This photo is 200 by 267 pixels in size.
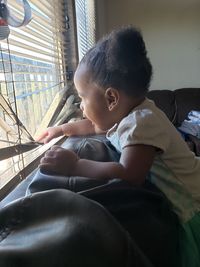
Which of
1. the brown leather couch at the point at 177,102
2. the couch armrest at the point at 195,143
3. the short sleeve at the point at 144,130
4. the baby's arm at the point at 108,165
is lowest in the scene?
the couch armrest at the point at 195,143

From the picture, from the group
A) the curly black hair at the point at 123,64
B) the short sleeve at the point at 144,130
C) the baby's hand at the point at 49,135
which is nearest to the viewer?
the short sleeve at the point at 144,130

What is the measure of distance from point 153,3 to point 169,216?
3241 millimetres

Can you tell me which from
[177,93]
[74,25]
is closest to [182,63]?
[177,93]

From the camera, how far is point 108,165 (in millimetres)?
714

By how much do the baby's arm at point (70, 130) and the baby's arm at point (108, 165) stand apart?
0.43 meters

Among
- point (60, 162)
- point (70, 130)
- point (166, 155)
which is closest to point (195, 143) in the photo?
point (70, 130)

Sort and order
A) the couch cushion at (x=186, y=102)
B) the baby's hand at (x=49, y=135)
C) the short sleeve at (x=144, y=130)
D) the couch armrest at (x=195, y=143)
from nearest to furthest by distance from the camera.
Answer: the short sleeve at (x=144, y=130) → the baby's hand at (x=49, y=135) → the couch armrest at (x=195, y=143) → the couch cushion at (x=186, y=102)

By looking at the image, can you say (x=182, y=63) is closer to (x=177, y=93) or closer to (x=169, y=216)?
(x=177, y=93)

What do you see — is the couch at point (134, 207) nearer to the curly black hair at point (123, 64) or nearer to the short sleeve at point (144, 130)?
the short sleeve at point (144, 130)

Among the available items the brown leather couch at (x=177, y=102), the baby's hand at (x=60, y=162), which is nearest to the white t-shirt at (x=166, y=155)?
the baby's hand at (x=60, y=162)

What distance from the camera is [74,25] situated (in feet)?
6.36

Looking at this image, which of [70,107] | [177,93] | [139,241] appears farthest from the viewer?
[177,93]

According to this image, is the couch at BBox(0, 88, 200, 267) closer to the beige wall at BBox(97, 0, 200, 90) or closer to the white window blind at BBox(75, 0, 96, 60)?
the white window blind at BBox(75, 0, 96, 60)

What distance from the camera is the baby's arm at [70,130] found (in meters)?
1.17
